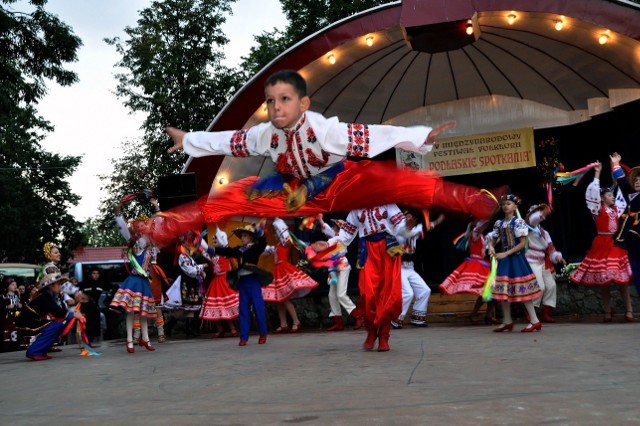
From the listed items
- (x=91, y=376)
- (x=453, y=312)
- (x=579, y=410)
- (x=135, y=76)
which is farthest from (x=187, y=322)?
(x=135, y=76)

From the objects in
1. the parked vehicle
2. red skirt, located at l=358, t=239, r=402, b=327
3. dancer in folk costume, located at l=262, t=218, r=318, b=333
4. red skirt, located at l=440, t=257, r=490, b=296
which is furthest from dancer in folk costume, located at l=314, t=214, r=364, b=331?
the parked vehicle

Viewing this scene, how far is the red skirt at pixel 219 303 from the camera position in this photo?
491 inches

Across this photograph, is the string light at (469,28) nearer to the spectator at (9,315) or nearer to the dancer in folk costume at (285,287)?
the dancer in folk costume at (285,287)

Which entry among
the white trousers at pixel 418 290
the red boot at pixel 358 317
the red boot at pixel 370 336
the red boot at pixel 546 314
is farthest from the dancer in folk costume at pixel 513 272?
the red boot at pixel 370 336

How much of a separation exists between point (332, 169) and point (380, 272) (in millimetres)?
1484

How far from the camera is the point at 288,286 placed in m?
12.6

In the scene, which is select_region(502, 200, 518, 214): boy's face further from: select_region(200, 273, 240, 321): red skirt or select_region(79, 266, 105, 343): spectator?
select_region(79, 266, 105, 343): spectator

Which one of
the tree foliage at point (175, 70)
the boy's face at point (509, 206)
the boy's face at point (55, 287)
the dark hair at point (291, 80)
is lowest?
the boy's face at point (55, 287)

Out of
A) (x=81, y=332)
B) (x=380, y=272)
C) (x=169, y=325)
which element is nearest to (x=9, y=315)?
(x=169, y=325)

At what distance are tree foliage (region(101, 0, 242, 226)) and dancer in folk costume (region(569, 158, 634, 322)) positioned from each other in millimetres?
17754

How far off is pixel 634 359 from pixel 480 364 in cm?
119

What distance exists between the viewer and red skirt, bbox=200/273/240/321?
12.5 metres

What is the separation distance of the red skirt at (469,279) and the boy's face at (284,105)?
5994mm

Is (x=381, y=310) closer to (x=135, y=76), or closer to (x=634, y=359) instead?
(x=634, y=359)
